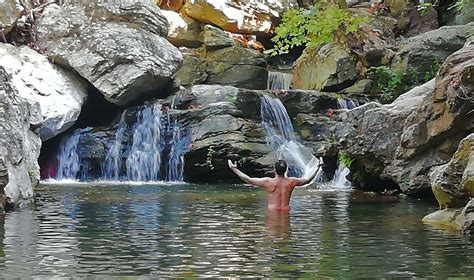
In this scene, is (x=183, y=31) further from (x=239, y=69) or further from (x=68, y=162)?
(x=68, y=162)

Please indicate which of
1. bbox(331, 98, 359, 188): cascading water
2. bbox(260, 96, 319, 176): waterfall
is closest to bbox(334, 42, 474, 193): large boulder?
bbox(331, 98, 359, 188): cascading water

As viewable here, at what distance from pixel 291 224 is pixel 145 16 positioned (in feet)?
47.4

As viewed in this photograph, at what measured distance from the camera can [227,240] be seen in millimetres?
8375

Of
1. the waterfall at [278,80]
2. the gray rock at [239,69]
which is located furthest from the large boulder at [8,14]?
the waterfall at [278,80]

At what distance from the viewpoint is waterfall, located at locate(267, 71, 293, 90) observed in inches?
1015

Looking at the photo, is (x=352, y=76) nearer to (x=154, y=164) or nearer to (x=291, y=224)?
(x=154, y=164)

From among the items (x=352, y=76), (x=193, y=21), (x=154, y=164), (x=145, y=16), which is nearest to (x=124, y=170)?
(x=154, y=164)

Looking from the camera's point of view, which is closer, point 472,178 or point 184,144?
point 472,178

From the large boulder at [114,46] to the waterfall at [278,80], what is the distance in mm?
4481

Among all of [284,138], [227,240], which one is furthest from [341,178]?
[227,240]

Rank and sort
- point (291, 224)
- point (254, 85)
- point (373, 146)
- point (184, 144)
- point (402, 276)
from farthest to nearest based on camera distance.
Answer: point (254, 85)
point (184, 144)
point (373, 146)
point (291, 224)
point (402, 276)

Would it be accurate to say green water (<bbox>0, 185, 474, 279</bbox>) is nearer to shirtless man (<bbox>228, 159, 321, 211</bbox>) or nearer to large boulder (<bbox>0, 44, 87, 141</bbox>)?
shirtless man (<bbox>228, 159, 321, 211</bbox>)

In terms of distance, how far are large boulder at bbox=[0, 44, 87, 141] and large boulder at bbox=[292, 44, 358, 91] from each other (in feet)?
24.7

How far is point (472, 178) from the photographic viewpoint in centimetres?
895
